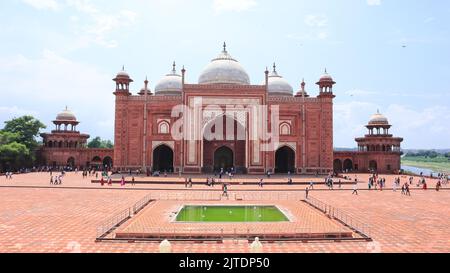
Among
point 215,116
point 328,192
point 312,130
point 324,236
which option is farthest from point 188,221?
point 312,130

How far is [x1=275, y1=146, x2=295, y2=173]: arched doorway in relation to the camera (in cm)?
3238

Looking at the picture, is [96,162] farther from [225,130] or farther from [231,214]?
[231,214]

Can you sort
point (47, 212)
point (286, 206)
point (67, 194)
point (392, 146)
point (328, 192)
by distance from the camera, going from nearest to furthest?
point (47, 212) → point (286, 206) → point (67, 194) → point (328, 192) → point (392, 146)

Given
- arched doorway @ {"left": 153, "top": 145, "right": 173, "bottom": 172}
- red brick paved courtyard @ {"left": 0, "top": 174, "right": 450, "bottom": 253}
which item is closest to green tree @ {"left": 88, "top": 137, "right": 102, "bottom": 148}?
arched doorway @ {"left": 153, "top": 145, "right": 173, "bottom": 172}

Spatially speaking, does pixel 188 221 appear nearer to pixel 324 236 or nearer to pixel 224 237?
pixel 224 237

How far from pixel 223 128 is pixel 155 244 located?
24.0 meters

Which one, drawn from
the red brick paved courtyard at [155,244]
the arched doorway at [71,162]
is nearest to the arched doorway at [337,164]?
the red brick paved courtyard at [155,244]

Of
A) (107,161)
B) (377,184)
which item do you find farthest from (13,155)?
(377,184)

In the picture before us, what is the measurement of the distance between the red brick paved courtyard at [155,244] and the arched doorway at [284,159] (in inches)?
495

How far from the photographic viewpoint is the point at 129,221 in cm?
1083

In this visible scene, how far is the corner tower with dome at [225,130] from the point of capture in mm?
29781

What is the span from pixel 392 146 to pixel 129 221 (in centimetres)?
3275

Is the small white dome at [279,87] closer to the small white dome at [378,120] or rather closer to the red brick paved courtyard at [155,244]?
the small white dome at [378,120]

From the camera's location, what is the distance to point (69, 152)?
3650cm
